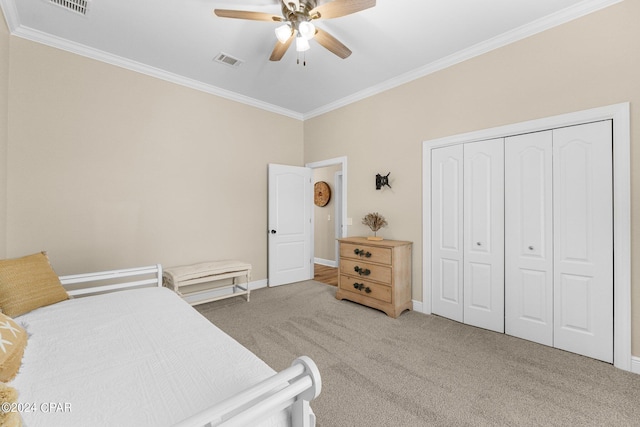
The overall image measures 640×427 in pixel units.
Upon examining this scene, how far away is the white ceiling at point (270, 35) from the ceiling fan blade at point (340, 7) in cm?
50

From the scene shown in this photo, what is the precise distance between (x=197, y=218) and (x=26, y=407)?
2.99 m

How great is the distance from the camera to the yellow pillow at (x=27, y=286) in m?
1.66

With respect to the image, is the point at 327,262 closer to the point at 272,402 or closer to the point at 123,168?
the point at 123,168

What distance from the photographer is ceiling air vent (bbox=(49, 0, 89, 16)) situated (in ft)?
7.46

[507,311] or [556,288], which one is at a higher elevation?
[556,288]

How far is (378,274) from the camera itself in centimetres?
Answer: 330

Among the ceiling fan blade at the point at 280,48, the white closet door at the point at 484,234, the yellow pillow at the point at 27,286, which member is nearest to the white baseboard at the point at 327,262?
the white closet door at the point at 484,234

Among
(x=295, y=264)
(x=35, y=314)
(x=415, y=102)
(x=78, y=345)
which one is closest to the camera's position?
(x=78, y=345)

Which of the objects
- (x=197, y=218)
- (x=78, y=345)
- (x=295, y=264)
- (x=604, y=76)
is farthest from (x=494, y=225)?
(x=197, y=218)

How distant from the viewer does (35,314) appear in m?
1.68

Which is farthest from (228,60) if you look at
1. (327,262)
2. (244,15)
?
(327,262)

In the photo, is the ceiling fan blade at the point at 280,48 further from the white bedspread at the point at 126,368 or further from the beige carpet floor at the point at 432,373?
the beige carpet floor at the point at 432,373

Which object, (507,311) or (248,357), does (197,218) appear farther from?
(507,311)

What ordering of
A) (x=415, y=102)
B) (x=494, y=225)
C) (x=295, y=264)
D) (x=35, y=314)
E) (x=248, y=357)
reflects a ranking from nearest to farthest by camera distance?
(x=248, y=357) → (x=35, y=314) → (x=494, y=225) → (x=415, y=102) → (x=295, y=264)
